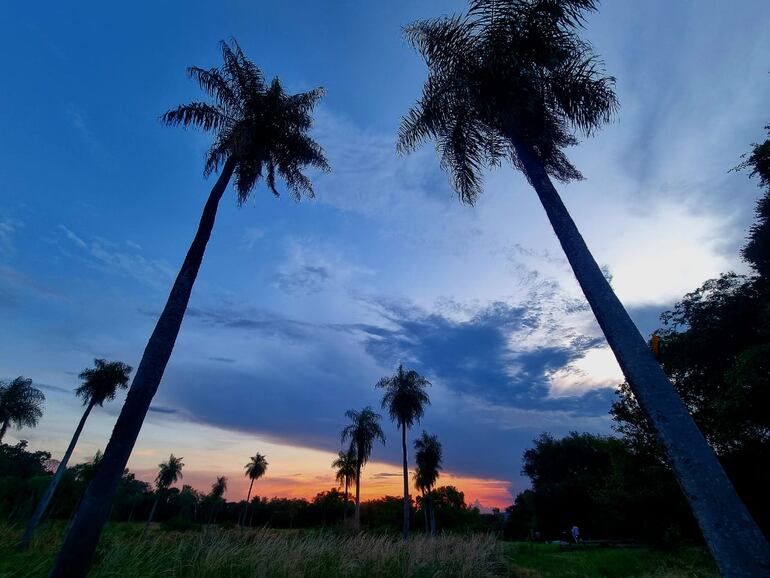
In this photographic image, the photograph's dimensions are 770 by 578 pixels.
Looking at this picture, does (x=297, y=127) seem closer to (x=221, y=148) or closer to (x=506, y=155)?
(x=221, y=148)

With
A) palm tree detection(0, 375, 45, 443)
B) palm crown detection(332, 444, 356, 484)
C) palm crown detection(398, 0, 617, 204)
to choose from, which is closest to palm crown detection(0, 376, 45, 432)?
palm tree detection(0, 375, 45, 443)

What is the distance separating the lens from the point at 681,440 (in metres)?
4.67

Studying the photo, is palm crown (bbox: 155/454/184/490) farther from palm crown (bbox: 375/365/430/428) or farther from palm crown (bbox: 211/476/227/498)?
palm crown (bbox: 375/365/430/428)

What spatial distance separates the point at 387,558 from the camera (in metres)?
8.75

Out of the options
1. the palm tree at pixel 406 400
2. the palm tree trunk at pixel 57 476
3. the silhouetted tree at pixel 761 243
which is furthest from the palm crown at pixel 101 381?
the silhouetted tree at pixel 761 243

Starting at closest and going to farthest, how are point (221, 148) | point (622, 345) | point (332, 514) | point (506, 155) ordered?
1. point (622, 345)
2. point (506, 155)
3. point (221, 148)
4. point (332, 514)

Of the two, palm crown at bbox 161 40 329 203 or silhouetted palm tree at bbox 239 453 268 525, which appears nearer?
palm crown at bbox 161 40 329 203

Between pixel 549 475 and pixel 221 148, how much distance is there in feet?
218

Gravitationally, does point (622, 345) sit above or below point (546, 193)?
below

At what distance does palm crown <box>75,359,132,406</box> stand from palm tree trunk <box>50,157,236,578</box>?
31937 millimetres

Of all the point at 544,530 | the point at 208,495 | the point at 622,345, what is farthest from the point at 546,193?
the point at 208,495

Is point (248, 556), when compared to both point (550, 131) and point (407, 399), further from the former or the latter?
point (407, 399)

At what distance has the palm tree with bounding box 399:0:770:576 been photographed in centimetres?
429

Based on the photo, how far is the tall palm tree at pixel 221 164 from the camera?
666cm
